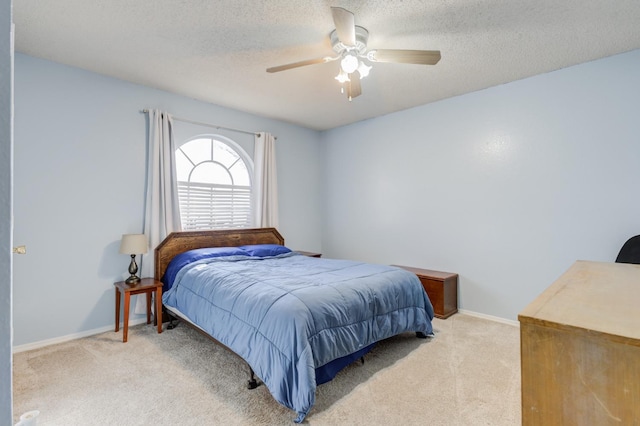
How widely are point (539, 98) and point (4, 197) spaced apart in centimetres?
408

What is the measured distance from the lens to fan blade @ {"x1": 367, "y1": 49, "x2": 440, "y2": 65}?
7.36 feet

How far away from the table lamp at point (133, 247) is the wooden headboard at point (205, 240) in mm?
287

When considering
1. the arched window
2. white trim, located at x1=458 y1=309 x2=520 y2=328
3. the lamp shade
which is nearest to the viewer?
the lamp shade

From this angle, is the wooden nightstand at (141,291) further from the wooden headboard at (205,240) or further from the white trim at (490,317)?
the white trim at (490,317)

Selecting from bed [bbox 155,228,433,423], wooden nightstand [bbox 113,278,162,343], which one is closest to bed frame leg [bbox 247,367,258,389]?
bed [bbox 155,228,433,423]

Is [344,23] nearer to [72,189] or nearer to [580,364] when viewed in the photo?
[580,364]

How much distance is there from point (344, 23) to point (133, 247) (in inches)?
110

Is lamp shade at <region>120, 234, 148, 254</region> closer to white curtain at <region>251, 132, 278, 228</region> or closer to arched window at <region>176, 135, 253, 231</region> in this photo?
arched window at <region>176, 135, 253, 231</region>

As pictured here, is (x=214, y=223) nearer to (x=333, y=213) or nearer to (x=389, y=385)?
(x=333, y=213)

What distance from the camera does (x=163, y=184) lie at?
359 cm

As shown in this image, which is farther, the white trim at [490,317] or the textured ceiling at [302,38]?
the white trim at [490,317]

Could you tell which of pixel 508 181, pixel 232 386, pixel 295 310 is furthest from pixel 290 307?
pixel 508 181

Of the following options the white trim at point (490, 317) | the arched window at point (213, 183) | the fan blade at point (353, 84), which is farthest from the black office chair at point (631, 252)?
the arched window at point (213, 183)

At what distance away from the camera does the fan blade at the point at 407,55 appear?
2244 mm
